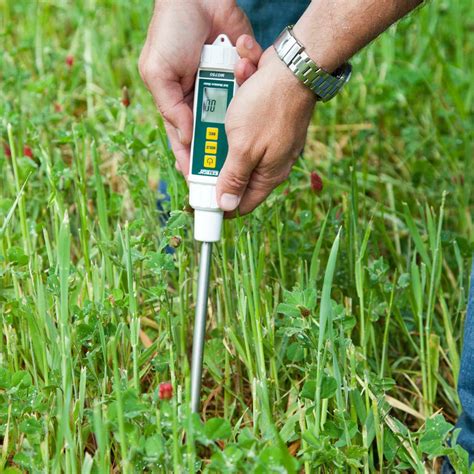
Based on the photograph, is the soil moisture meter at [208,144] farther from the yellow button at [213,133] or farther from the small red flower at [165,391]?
the small red flower at [165,391]

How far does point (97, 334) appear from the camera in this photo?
43.4 inches

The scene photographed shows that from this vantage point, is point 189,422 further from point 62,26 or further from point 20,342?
point 62,26

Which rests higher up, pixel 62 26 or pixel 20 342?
pixel 62 26

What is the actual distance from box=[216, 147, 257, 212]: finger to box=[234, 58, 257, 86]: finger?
4.3 inches

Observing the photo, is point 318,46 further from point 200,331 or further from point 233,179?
point 200,331

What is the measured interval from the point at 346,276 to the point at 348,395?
0.33 m

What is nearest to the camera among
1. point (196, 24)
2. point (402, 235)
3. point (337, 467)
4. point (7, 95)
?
point (337, 467)

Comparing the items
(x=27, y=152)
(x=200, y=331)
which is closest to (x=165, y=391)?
(x=200, y=331)

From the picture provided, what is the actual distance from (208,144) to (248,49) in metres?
0.14

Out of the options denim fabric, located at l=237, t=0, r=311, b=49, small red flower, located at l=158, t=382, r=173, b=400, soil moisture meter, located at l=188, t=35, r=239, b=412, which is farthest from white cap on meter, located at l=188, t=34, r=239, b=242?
denim fabric, located at l=237, t=0, r=311, b=49

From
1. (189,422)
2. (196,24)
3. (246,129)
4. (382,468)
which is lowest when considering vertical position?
(382,468)

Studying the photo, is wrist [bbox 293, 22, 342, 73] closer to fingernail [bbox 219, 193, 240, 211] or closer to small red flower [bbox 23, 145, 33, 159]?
fingernail [bbox 219, 193, 240, 211]

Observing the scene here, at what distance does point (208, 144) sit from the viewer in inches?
43.7

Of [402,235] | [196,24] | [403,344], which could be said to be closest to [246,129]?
[196,24]
